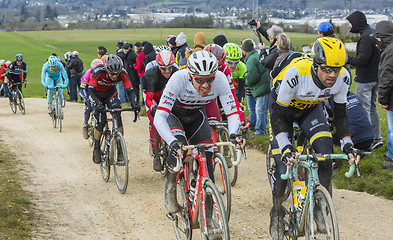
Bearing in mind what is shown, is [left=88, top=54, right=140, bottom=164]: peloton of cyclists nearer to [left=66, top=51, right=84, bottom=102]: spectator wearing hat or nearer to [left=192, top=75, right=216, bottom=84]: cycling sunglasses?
[left=192, top=75, right=216, bottom=84]: cycling sunglasses

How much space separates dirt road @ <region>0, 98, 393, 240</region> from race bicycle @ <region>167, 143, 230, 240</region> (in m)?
1.04

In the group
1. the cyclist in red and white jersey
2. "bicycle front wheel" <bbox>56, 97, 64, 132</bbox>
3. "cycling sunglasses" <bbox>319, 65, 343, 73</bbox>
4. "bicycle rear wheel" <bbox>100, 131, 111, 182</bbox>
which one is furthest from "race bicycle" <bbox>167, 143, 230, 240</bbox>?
"bicycle front wheel" <bbox>56, 97, 64, 132</bbox>

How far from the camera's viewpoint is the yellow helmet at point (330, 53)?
4801 millimetres

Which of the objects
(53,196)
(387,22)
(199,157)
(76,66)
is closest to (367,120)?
(387,22)

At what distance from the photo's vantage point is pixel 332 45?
15.9ft

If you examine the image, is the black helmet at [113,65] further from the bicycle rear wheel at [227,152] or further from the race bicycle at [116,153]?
the bicycle rear wheel at [227,152]

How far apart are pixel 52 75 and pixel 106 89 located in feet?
21.6

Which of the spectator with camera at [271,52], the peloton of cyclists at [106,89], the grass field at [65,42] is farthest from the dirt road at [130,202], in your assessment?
the grass field at [65,42]

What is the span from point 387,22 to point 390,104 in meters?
1.44

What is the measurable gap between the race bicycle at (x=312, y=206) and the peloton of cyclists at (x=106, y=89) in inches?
167

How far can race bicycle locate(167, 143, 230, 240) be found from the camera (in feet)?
16.1

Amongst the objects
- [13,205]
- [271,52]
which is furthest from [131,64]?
[13,205]

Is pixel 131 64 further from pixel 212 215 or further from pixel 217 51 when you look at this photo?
pixel 212 215

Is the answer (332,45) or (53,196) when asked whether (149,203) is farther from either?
(332,45)
